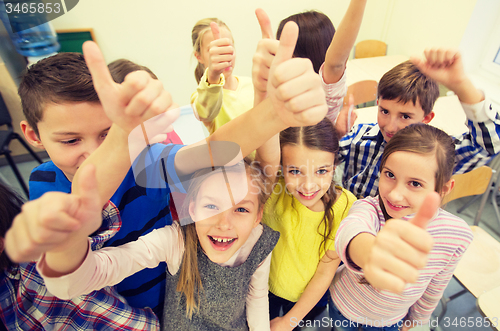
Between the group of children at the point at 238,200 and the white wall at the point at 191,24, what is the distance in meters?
1.75

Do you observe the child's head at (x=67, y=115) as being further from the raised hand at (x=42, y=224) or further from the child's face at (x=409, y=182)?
the child's face at (x=409, y=182)

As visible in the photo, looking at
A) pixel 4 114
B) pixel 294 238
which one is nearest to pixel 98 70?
pixel 294 238

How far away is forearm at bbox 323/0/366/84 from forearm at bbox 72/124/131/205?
2.07 feet

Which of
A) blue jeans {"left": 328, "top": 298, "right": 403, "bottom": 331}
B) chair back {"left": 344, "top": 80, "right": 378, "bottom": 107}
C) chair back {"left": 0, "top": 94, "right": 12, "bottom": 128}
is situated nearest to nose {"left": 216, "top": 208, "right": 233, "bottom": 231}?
blue jeans {"left": 328, "top": 298, "right": 403, "bottom": 331}

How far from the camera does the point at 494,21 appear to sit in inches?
81.2

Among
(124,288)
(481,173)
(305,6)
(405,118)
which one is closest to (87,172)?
(124,288)

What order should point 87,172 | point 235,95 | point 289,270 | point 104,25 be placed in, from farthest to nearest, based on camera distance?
1. point 104,25
2. point 235,95
3. point 289,270
4. point 87,172

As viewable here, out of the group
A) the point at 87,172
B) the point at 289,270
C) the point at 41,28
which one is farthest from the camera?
the point at 41,28

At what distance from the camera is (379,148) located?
955mm

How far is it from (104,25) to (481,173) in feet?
9.41

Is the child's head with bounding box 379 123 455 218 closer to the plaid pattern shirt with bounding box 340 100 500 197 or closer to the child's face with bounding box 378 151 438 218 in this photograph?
the child's face with bounding box 378 151 438 218

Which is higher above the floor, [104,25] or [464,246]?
[104,25]

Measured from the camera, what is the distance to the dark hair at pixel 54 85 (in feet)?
1.74

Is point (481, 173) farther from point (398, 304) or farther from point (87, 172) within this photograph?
point (87, 172)
